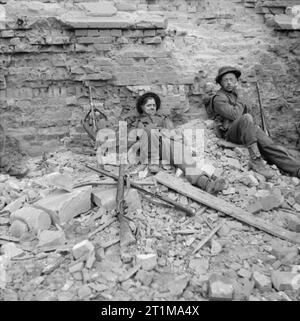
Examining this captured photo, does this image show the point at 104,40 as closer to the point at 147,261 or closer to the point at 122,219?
the point at 122,219

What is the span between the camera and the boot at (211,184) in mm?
4594

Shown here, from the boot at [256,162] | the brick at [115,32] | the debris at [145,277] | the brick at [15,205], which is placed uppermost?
the brick at [115,32]

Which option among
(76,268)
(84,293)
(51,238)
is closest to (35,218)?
(51,238)

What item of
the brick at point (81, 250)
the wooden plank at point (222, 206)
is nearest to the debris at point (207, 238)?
the wooden plank at point (222, 206)

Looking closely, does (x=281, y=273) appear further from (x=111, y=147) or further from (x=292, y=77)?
(x=292, y=77)

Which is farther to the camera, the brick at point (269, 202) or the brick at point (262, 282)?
the brick at point (269, 202)

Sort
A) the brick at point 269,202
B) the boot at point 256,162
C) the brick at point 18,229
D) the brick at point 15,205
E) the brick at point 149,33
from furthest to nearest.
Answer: the brick at point 149,33 < the boot at point 256,162 < the brick at point 269,202 < the brick at point 15,205 < the brick at point 18,229

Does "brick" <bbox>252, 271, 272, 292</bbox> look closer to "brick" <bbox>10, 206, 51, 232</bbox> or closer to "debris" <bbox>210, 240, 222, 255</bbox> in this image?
"debris" <bbox>210, 240, 222, 255</bbox>

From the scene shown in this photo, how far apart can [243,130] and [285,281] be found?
7.85 feet

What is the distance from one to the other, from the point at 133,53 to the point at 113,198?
7.89 feet

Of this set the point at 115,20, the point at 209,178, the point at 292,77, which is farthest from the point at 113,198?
the point at 292,77

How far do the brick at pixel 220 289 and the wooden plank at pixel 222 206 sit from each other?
1.03 m

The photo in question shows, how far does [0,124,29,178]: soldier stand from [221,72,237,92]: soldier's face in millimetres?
2938

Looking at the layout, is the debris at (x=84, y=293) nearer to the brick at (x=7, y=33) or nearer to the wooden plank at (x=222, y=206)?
the wooden plank at (x=222, y=206)
